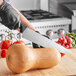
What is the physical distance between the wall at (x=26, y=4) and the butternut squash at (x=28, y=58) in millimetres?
1949

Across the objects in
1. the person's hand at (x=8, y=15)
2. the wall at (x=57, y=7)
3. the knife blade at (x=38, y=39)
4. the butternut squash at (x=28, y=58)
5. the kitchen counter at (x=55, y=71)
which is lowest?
the kitchen counter at (x=55, y=71)

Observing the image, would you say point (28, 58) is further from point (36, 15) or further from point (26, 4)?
point (26, 4)

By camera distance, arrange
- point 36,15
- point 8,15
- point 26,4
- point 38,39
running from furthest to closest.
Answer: point 26,4, point 36,15, point 38,39, point 8,15

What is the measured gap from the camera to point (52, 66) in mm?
1638

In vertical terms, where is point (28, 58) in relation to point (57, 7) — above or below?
below

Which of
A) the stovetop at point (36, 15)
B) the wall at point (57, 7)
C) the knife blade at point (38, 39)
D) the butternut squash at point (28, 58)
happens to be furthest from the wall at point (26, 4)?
the butternut squash at point (28, 58)

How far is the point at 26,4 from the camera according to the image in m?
3.56

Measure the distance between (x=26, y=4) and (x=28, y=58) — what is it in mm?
2127

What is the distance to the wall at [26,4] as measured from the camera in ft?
11.4

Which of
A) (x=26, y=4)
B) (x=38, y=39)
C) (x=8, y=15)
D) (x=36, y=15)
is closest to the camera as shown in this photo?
(x=8, y=15)

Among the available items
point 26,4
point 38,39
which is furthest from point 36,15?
point 38,39

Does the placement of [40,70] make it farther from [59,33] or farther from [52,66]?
[59,33]

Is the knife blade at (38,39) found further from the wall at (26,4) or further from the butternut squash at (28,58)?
the wall at (26,4)

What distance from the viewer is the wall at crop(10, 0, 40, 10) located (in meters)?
3.49
